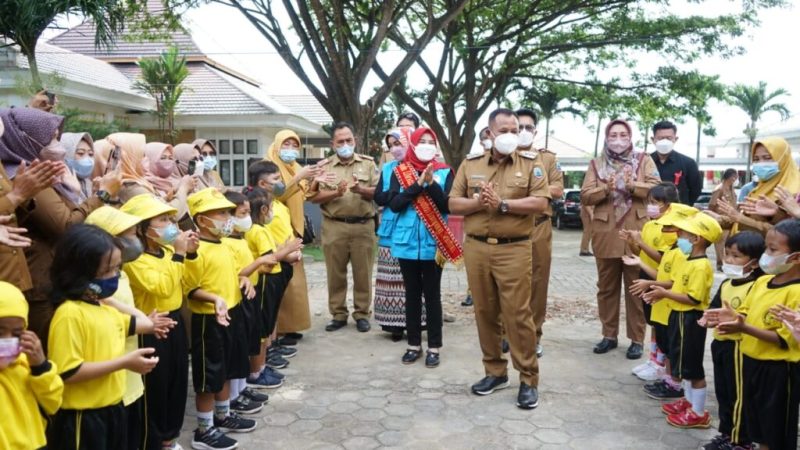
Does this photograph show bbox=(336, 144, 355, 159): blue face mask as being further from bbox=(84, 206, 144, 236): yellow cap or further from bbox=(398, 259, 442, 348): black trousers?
bbox=(84, 206, 144, 236): yellow cap

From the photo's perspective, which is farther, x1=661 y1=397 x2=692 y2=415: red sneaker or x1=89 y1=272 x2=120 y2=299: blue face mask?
x1=661 y1=397 x2=692 y2=415: red sneaker

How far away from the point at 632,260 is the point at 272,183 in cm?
272

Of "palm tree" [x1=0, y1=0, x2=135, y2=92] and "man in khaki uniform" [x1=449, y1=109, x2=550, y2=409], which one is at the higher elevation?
"palm tree" [x1=0, y1=0, x2=135, y2=92]

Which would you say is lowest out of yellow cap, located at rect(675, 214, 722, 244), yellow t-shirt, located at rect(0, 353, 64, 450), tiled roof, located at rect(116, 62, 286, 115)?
yellow t-shirt, located at rect(0, 353, 64, 450)

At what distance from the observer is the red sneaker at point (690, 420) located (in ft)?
12.8

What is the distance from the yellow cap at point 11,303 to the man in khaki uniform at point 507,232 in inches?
107

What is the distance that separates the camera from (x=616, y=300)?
5484 mm

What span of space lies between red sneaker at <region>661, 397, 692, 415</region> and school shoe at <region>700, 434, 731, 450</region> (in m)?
0.43

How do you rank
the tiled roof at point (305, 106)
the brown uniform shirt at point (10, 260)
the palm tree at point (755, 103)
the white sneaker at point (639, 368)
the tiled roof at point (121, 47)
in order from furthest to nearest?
1. the palm tree at point (755, 103)
2. the tiled roof at point (305, 106)
3. the tiled roof at point (121, 47)
4. the white sneaker at point (639, 368)
5. the brown uniform shirt at point (10, 260)

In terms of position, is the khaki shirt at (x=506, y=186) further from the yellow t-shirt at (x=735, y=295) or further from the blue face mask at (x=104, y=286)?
the blue face mask at (x=104, y=286)

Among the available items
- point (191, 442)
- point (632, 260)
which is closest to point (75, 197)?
point (191, 442)

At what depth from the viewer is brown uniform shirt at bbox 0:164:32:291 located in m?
2.64

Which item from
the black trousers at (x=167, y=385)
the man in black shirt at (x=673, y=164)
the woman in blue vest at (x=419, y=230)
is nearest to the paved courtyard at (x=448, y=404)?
the woman in blue vest at (x=419, y=230)

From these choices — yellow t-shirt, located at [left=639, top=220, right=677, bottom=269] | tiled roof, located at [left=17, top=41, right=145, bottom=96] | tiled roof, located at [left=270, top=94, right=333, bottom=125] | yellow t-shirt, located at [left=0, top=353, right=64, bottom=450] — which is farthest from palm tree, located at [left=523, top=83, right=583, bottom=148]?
yellow t-shirt, located at [left=0, top=353, right=64, bottom=450]
